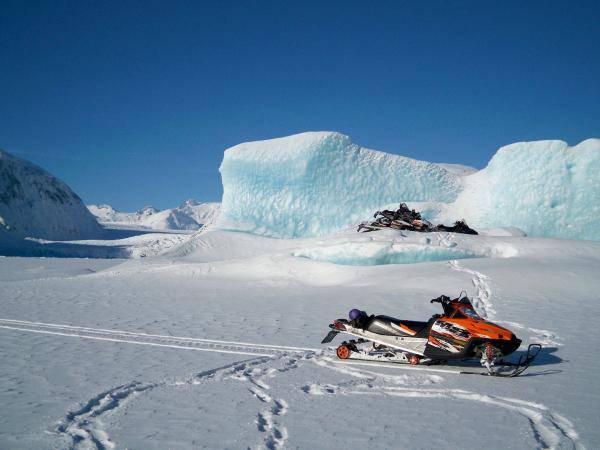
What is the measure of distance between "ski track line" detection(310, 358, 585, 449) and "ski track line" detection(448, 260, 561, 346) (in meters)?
3.64

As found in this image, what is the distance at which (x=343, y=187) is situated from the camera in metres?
30.5

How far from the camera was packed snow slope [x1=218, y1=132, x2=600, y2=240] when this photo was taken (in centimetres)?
2655

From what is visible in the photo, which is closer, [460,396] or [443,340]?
[460,396]

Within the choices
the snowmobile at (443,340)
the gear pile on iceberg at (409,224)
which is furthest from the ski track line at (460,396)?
the gear pile on iceberg at (409,224)

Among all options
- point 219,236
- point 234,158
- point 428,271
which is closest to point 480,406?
point 428,271

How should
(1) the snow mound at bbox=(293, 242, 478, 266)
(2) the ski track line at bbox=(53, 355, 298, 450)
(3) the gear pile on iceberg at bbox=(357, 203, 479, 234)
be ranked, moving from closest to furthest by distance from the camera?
(2) the ski track line at bbox=(53, 355, 298, 450)
(1) the snow mound at bbox=(293, 242, 478, 266)
(3) the gear pile on iceberg at bbox=(357, 203, 479, 234)

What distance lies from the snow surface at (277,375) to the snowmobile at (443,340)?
251 mm

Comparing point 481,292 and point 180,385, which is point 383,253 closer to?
point 481,292

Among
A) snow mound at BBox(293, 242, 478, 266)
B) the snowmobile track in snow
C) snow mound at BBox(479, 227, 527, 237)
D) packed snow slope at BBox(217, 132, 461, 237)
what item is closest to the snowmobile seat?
the snowmobile track in snow

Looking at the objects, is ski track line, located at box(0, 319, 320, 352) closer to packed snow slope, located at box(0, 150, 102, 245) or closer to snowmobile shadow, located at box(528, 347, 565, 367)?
snowmobile shadow, located at box(528, 347, 565, 367)

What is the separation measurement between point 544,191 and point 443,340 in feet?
69.9

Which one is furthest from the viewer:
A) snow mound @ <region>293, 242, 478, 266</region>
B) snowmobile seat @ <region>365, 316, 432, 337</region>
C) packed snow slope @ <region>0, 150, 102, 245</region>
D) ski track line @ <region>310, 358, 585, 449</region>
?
packed snow slope @ <region>0, 150, 102, 245</region>

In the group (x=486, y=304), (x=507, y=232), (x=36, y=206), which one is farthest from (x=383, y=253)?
(x=36, y=206)

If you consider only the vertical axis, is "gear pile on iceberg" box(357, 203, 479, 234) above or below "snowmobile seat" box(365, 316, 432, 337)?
above
